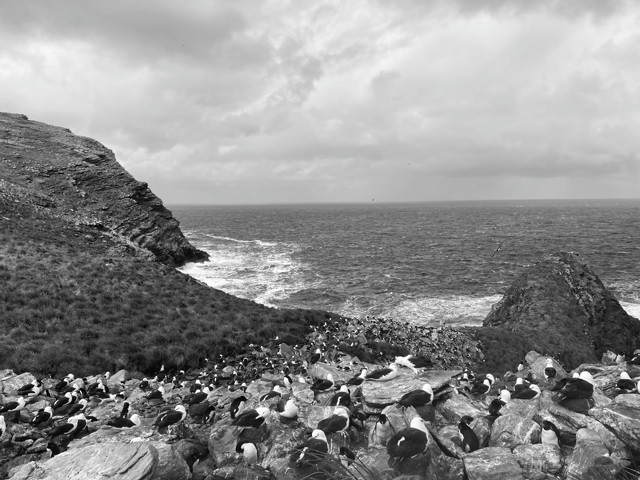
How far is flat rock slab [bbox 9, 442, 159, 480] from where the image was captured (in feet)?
25.3

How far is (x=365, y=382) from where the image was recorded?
12172mm

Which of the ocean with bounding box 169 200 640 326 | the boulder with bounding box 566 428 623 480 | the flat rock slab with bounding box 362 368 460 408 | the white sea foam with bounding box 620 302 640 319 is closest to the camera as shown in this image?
the boulder with bounding box 566 428 623 480

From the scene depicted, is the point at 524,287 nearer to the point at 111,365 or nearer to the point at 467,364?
the point at 467,364

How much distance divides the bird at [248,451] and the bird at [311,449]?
1.19 meters

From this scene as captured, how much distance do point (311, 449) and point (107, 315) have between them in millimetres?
24612

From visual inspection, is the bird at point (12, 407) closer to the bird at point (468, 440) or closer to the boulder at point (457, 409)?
the boulder at point (457, 409)

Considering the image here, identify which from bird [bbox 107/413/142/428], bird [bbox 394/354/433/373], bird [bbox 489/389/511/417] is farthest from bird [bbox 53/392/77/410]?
bird [bbox 489/389/511/417]

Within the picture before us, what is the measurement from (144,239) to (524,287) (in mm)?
53701

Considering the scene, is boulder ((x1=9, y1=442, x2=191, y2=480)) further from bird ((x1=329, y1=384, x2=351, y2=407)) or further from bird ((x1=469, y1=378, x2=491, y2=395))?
bird ((x1=469, y1=378, x2=491, y2=395))

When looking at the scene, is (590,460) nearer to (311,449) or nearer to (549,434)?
(549,434)

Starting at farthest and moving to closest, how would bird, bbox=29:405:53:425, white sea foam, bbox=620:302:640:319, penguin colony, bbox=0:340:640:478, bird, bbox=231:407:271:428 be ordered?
1. white sea foam, bbox=620:302:640:319
2. bird, bbox=29:405:53:425
3. bird, bbox=231:407:271:428
4. penguin colony, bbox=0:340:640:478

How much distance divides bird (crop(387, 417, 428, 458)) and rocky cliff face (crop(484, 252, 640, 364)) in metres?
29.1

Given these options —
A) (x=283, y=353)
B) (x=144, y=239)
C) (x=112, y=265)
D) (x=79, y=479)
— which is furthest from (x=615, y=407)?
(x=144, y=239)

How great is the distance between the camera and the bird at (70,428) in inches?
453
